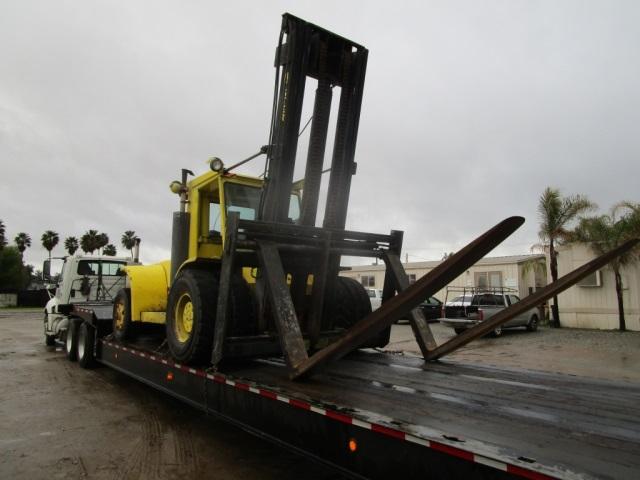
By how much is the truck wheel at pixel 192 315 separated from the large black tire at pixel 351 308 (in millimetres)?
1626

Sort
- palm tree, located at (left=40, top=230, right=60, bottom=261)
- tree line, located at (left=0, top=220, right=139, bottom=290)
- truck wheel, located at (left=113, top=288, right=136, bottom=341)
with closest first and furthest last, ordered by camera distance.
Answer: truck wheel, located at (left=113, top=288, right=136, bottom=341) < tree line, located at (left=0, top=220, right=139, bottom=290) < palm tree, located at (left=40, top=230, right=60, bottom=261)

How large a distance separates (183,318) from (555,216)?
16.6 m

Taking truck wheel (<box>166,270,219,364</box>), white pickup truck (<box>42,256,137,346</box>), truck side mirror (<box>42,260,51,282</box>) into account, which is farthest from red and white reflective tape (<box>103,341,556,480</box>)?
truck side mirror (<box>42,260,51,282</box>)

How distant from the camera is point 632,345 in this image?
13.5 m

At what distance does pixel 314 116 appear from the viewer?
5285 millimetres

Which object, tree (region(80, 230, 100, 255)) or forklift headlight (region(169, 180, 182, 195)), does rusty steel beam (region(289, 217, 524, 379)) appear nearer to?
forklift headlight (region(169, 180, 182, 195))

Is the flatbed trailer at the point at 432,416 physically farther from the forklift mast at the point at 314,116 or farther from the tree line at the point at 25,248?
the tree line at the point at 25,248

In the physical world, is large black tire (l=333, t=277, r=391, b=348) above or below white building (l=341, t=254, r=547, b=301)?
below

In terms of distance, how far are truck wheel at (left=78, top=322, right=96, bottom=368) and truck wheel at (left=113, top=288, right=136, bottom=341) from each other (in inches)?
62.0

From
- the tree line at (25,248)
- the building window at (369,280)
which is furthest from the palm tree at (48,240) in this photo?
the building window at (369,280)

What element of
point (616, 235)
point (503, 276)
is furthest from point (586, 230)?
point (503, 276)

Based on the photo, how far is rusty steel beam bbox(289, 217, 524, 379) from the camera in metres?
2.68

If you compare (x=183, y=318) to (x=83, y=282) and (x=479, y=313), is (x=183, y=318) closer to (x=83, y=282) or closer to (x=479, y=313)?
(x=83, y=282)

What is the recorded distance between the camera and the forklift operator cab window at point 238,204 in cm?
569
